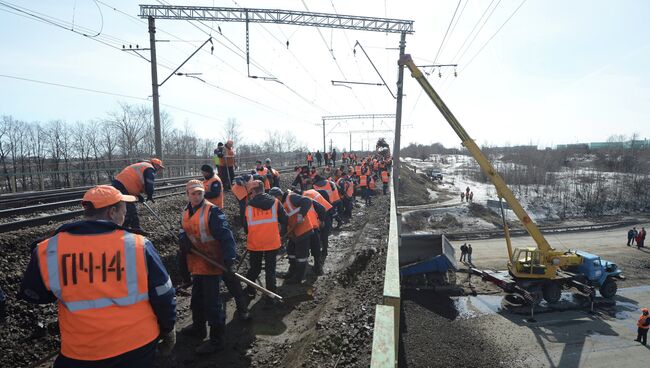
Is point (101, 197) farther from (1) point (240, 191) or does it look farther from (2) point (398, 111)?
(2) point (398, 111)

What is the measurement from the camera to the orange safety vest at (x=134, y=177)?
560 centimetres

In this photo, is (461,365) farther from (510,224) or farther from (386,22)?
(510,224)

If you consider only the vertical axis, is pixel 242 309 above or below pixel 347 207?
below

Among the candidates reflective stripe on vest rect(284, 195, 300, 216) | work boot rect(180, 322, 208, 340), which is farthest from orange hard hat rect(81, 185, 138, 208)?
reflective stripe on vest rect(284, 195, 300, 216)

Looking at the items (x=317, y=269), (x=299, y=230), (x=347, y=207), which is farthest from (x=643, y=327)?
(x=299, y=230)

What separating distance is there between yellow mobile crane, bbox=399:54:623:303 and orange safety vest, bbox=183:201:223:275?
33.2 ft

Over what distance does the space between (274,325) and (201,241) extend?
149 cm

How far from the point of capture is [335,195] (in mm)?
10164

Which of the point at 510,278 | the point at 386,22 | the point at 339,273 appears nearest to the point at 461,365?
the point at 339,273

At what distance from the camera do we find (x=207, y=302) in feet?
12.6

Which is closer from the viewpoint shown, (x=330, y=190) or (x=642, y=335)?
(x=330, y=190)

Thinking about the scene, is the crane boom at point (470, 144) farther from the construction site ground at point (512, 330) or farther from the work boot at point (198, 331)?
the work boot at point (198, 331)

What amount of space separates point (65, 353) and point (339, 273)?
460cm

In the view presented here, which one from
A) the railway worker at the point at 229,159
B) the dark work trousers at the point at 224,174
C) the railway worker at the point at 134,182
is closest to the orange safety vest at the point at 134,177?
the railway worker at the point at 134,182
